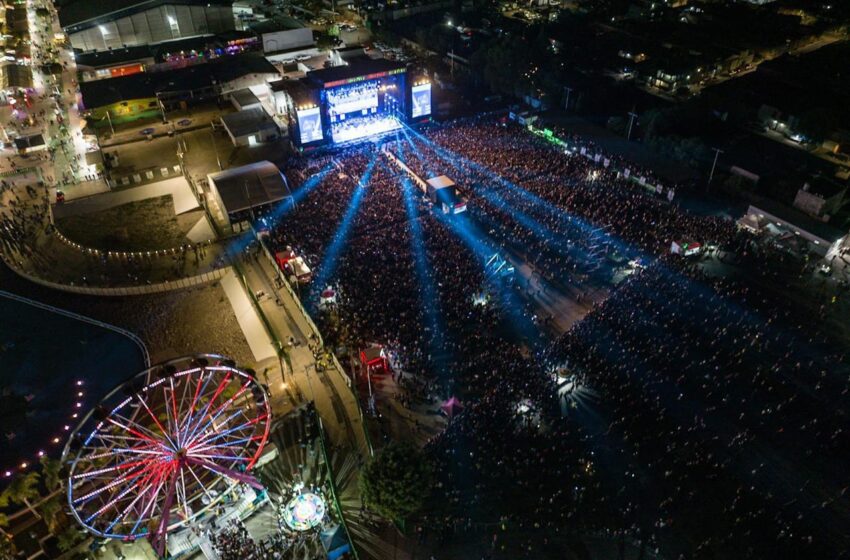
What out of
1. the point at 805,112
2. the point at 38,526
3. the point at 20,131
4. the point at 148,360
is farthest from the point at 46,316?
the point at 805,112

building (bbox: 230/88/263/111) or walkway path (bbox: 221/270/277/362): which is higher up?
building (bbox: 230/88/263/111)

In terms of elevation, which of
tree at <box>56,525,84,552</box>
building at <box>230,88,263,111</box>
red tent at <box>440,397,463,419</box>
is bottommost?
red tent at <box>440,397,463,419</box>

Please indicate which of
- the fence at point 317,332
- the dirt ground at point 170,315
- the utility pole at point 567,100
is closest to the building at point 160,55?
the dirt ground at point 170,315

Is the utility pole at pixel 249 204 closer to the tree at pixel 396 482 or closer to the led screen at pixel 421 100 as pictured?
the led screen at pixel 421 100

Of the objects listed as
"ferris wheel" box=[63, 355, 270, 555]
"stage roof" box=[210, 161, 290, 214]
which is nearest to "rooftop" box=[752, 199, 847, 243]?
"stage roof" box=[210, 161, 290, 214]

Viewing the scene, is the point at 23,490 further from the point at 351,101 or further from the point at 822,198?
the point at 822,198

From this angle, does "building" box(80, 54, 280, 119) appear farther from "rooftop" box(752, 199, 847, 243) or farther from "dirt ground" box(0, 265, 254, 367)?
"rooftop" box(752, 199, 847, 243)
